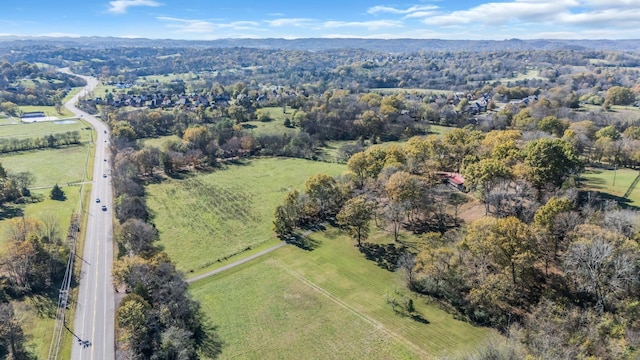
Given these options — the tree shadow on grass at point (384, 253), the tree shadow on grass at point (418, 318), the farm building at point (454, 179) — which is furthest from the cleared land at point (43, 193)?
the farm building at point (454, 179)

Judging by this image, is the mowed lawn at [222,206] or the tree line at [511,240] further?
the mowed lawn at [222,206]

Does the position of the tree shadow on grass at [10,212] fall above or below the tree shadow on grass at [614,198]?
below

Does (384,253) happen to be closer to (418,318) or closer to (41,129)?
(418,318)

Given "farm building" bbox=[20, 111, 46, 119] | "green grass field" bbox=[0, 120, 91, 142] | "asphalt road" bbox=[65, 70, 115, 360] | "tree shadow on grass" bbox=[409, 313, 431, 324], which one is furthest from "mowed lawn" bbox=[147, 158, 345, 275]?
"farm building" bbox=[20, 111, 46, 119]

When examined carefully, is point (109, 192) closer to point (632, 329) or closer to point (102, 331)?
point (102, 331)

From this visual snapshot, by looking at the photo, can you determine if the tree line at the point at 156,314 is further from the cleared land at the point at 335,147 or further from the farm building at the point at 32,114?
the farm building at the point at 32,114

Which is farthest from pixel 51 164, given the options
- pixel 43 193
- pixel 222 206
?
pixel 222 206

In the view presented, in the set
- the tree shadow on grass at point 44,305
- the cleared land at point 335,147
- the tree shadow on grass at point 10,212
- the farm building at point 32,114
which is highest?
the farm building at point 32,114
